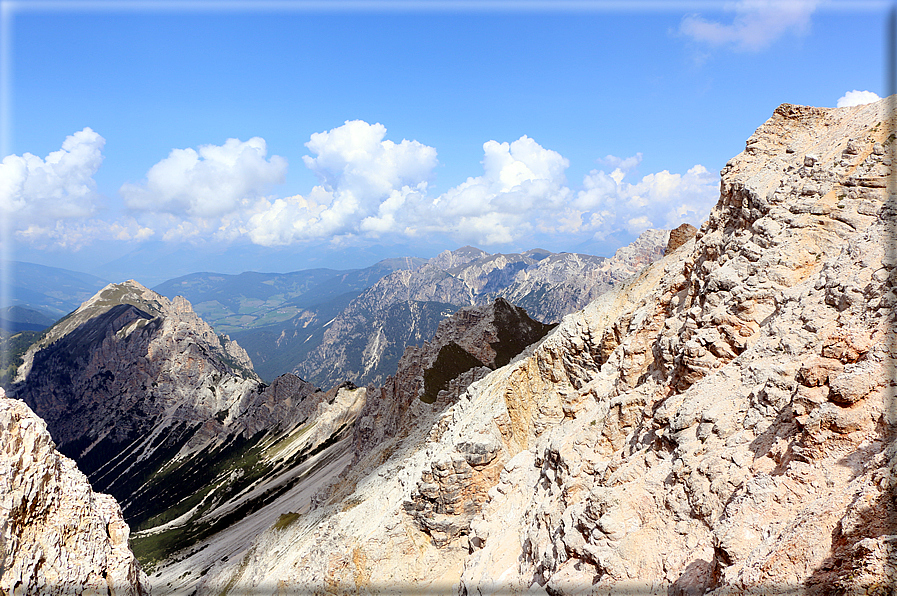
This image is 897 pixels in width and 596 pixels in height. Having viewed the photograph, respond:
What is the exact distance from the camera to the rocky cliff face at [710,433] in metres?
12.0

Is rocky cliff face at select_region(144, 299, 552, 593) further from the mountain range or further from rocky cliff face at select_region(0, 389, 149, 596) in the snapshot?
rocky cliff face at select_region(0, 389, 149, 596)

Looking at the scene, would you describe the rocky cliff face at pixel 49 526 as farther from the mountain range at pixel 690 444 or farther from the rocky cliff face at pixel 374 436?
the rocky cliff face at pixel 374 436

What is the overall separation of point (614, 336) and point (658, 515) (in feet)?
66.0

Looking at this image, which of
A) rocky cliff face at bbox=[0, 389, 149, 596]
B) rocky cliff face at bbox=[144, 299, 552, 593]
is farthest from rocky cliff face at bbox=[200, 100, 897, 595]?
rocky cliff face at bbox=[0, 389, 149, 596]

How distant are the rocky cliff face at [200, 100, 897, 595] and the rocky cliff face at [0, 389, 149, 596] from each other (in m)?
20.1

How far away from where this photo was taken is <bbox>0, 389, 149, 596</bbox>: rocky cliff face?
623 inches

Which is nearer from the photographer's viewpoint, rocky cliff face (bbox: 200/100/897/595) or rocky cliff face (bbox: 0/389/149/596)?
rocky cliff face (bbox: 200/100/897/595)

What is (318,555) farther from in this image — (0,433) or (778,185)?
(778,185)

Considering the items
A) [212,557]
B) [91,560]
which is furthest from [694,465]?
[212,557]

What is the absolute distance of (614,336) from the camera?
116 feet

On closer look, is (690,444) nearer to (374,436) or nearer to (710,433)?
(710,433)

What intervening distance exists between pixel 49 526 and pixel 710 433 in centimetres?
2809

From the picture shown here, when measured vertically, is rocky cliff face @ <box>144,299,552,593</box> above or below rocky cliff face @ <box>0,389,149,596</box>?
below

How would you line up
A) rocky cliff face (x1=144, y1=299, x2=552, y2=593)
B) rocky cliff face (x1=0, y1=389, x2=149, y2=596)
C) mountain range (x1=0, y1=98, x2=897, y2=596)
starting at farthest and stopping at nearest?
rocky cliff face (x1=144, y1=299, x2=552, y2=593), rocky cliff face (x1=0, y1=389, x2=149, y2=596), mountain range (x1=0, y1=98, x2=897, y2=596)
